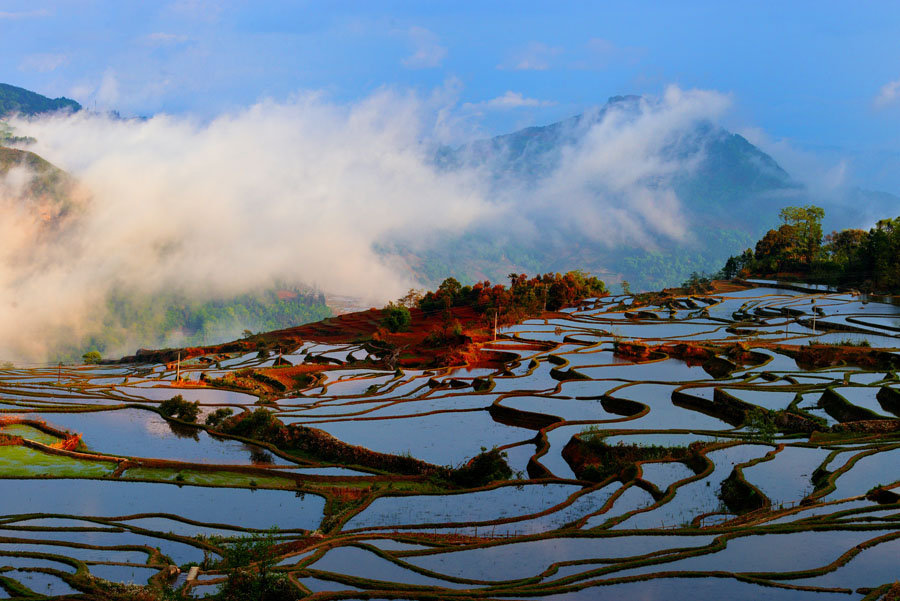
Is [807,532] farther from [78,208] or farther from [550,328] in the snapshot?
[78,208]

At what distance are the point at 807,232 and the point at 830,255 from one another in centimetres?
374

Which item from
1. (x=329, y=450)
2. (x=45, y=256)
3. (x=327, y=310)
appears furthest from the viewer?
(x=45, y=256)

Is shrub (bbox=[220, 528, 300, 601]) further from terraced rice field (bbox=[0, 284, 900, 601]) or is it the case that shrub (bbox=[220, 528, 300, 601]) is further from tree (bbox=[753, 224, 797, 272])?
tree (bbox=[753, 224, 797, 272])

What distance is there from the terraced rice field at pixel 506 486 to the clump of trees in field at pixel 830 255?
109 feet

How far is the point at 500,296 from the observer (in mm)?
62375

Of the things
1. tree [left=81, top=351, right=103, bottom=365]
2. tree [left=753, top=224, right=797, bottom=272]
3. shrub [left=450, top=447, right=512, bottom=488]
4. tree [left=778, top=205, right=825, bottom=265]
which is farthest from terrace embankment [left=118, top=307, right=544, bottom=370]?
tree [left=778, top=205, right=825, bottom=265]

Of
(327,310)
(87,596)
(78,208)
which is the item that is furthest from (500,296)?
(78,208)

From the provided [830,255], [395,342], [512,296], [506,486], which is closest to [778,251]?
[830,255]

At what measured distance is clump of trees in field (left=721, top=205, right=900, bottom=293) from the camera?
60750 mm

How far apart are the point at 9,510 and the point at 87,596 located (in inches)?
262

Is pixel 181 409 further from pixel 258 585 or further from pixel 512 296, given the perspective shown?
pixel 512 296

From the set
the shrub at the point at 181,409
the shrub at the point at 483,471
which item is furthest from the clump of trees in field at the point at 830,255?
the shrub at the point at 181,409

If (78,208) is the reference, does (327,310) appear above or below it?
below

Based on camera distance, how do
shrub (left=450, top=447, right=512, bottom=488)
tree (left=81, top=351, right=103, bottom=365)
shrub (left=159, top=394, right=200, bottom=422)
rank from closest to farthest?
shrub (left=450, top=447, right=512, bottom=488)
shrub (left=159, top=394, right=200, bottom=422)
tree (left=81, top=351, right=103, bottom=365)
